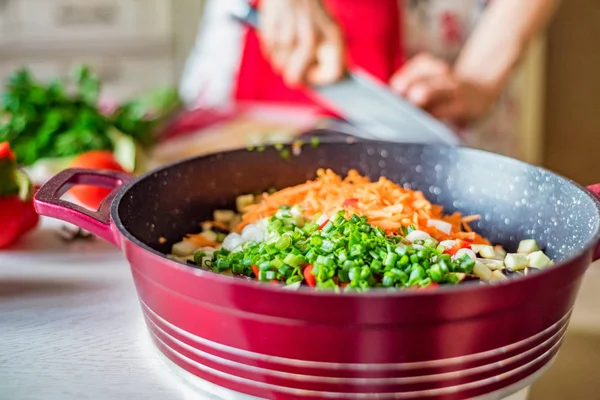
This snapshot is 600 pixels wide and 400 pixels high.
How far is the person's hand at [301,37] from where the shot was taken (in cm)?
202

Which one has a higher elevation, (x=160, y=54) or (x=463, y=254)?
(x=463, y=254)

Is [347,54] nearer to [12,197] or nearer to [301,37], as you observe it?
[301,37]

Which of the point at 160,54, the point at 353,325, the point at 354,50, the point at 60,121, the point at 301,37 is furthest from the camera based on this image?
the point at 160,54

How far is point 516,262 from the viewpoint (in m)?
0.85

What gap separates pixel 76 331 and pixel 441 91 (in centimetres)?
158

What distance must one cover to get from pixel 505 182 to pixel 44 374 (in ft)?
2.17

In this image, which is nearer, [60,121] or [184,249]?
[184,249]

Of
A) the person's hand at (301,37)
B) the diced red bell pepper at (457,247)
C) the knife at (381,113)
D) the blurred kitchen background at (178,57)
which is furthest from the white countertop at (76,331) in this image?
the blurred kitchen background at (178,57)

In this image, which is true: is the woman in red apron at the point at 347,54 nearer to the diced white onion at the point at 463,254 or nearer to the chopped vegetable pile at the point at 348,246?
the chopped vegetable pile at the point at 348,246

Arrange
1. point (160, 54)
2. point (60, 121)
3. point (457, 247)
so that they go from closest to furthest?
point (457, 247) < point (60, 121) < point (160, 54)

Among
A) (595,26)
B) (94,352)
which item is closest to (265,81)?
(595,26)

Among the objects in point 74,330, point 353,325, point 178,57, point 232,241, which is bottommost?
point 178,57

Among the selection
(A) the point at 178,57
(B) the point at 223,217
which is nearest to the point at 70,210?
(B) the point at 223,217

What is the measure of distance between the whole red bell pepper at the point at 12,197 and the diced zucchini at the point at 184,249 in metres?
0.29
